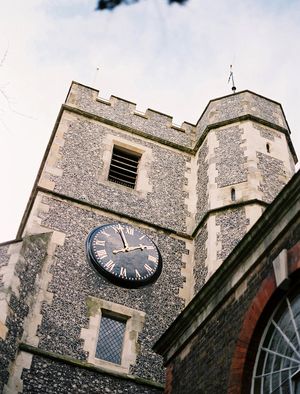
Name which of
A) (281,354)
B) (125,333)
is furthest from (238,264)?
(125,333)

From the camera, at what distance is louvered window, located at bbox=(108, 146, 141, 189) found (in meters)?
14.0

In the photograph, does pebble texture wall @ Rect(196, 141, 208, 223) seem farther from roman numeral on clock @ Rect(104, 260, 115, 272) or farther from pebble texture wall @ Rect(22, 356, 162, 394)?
pebble texture wall @ Rect(22, 356, 162, 394)

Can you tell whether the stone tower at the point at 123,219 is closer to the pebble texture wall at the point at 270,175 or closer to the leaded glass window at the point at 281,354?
the pebble texture wall at the point at 270,175

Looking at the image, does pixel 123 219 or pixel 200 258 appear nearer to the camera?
pixel 200 258

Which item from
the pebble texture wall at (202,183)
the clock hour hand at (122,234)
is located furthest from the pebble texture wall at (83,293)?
the pebble texture wall at (202,183)

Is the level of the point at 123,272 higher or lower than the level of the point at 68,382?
higher

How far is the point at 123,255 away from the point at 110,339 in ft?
6.07

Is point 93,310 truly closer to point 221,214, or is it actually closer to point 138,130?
point 221,214

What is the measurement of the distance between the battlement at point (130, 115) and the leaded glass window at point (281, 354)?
34.1 feet

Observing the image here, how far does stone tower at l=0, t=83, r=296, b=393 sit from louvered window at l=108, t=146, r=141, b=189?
50 millimetres

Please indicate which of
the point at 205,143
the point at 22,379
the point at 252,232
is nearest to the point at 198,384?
the point at 252,232

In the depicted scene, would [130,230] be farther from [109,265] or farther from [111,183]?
[111,183]

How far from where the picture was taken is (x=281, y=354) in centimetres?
522

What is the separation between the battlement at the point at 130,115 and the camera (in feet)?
50.6
